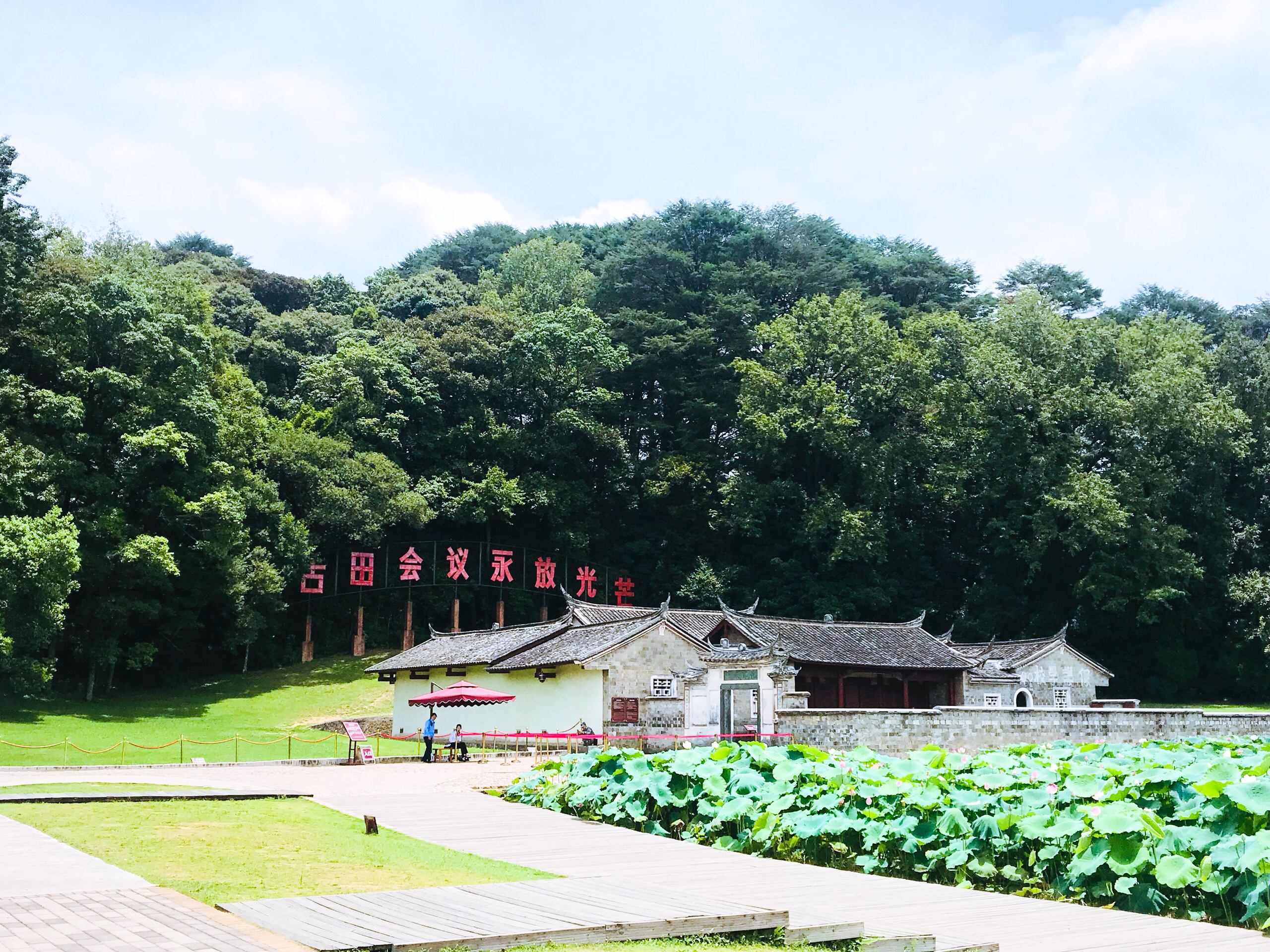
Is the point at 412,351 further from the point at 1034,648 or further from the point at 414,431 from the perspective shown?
the point at 1034,648

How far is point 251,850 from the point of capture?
1050 cm

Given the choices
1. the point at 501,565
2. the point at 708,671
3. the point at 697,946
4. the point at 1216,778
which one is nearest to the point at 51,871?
the point at 697,946

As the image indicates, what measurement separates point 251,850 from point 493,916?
454cm

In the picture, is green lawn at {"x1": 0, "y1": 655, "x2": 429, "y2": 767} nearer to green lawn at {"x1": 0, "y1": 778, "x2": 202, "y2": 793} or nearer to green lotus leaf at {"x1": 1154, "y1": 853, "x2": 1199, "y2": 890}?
green lawn at {"x1": 0, "y1": 778, "x2": 202, "y2": 793}

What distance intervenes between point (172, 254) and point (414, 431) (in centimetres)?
2767

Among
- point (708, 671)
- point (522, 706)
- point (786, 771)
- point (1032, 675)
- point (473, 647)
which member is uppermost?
point (473, 647)

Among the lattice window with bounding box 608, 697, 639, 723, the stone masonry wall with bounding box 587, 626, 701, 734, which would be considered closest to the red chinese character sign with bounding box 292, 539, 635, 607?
the stone masonry wall with bounding box 587, 626, 701, 734

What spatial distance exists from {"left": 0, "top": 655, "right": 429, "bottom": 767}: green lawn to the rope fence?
170 millimetres

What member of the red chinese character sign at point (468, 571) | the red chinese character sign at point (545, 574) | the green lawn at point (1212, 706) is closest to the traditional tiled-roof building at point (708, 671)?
the green lawn at point (1212, 706)

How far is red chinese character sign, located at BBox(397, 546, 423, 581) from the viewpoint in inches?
1898

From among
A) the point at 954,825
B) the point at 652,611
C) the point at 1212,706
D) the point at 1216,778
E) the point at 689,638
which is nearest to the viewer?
the point at 1216,778

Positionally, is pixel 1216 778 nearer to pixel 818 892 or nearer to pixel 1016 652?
pixel 818 892

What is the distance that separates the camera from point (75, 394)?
41469 millimetres

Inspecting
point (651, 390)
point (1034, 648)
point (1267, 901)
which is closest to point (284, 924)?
point (1267, 901)
